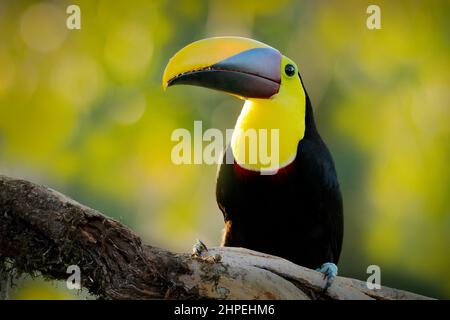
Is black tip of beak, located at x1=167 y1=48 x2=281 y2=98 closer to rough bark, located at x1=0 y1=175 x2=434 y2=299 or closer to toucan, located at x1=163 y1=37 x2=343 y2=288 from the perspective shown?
toucan, located at x1=163 y1=37 x2=343 y2=288

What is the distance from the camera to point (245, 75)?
3383 millimetres

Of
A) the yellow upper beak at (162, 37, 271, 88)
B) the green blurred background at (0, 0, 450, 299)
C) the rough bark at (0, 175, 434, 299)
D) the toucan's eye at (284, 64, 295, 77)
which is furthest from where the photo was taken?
the green blurred background at (0, 0, 450, 299)

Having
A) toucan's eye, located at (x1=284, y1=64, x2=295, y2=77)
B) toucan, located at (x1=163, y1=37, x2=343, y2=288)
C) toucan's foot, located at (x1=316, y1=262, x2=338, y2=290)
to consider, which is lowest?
toucan's foot, located at (x1=316, y1=262, x2=338, y2=290)

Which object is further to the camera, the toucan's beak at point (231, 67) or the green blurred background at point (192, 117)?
the green blurred background at point (192, 117)

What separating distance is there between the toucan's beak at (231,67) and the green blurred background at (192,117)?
5.20ft

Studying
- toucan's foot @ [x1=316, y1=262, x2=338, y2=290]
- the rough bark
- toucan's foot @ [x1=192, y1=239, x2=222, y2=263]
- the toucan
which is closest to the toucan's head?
the toucan

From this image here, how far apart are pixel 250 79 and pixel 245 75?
0.13 feet

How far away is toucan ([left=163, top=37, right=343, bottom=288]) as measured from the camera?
330 cm

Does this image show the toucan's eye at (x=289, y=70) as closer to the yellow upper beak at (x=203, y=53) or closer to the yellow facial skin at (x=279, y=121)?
the yellow facial skin at (x=279, y=121)

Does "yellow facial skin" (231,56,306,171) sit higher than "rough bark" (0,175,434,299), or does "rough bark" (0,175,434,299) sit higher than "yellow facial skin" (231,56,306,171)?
"yellow facial skin" (231,56,306,171)

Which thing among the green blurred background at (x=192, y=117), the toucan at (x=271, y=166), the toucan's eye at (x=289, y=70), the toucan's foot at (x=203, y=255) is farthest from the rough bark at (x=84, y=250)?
the green blurred background at (x=192, y=117)

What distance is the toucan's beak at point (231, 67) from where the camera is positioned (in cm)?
332
